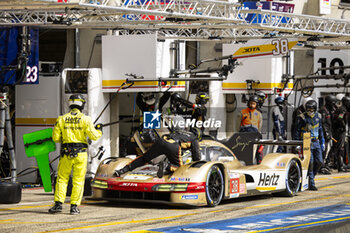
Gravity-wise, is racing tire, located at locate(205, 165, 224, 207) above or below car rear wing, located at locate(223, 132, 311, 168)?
below

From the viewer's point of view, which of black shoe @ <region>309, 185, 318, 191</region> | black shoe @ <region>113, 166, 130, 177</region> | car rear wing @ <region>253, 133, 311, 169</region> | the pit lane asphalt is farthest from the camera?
black shoe @ <region>309, 185, 318, 191</region>

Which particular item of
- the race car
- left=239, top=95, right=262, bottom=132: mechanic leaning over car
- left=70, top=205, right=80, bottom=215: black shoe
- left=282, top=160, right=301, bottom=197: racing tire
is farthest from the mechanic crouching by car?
left=239, top=95, right=262, bottom=132: mechanic leaning over car

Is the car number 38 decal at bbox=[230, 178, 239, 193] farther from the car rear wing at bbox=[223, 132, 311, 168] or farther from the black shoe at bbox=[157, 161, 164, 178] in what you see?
the car rear wing at bbox=[223, 132, 311, 168]

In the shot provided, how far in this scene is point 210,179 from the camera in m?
13.0

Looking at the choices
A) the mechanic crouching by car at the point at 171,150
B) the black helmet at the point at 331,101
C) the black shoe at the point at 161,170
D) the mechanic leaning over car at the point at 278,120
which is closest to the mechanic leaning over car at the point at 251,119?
the mechanic leaning over car at the point at 278,120

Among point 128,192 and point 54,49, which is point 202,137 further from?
point 54,49

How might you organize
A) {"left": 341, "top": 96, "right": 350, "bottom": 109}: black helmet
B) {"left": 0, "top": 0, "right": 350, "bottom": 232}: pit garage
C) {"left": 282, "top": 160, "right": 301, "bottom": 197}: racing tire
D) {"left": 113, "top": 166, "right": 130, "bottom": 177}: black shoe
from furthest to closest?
{"left": 341, "top": 96, "right": 350, "bottom": 109}: black helmet < {"left": 282, "top": 160, "right": 301, "bottom": 197}: racing tire < {"left": 113, "top": 166, "right": 130, "bottom": 177}: black shoe < {"left": 0, "top": 0, "right": 350, "bottom": 232}: pit garage

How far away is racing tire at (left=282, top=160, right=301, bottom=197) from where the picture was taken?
14943mm

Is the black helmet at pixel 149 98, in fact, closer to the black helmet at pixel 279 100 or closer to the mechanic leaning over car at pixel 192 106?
the mechanic leaning over car at pixel 192 106

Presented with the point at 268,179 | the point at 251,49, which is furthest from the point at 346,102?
the point at 268,179

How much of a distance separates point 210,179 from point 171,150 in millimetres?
816

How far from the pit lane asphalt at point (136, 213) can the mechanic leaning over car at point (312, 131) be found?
20.7 inches

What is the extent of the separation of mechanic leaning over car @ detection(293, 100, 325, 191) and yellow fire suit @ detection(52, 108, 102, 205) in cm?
563

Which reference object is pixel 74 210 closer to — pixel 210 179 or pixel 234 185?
pixel 210 179
